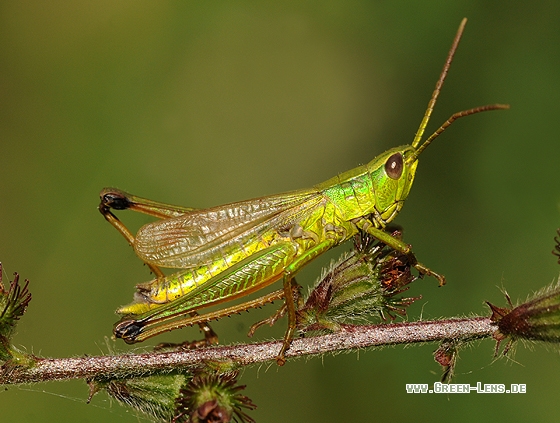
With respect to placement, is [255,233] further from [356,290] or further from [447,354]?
[447,354]

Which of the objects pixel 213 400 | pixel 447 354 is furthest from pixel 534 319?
pixel 213 400

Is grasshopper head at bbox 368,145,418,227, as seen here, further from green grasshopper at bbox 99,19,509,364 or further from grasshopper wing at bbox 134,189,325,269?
grasshopper wing at bbox 134,189,325,269

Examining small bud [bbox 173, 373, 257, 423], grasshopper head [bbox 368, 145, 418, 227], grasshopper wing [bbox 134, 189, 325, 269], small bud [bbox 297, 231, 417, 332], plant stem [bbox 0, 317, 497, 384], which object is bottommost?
small bud [bbox 173, 373, 257, 423]

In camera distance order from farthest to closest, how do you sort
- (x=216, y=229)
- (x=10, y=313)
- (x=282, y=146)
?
(x=282, y=146)
(x=216, y=229)
(x=10, y=313)

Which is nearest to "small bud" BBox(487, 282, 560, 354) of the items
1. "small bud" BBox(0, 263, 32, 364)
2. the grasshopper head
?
the grasshopper head

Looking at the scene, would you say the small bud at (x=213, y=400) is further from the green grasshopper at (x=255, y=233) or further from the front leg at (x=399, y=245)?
the front leg at (x=399, y=245)

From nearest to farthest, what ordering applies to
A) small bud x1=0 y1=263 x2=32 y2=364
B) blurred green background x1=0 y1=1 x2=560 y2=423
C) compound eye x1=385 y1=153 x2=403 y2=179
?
small bud x1=0 y1=263 x2=32 y2=364, compound eye x1=385 y1=153 x2=403 y2=179, blurred green background x1=0 y1=1 x2=560 y2=423

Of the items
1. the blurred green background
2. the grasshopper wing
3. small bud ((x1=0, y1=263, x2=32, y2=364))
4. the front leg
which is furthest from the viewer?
the blurred green background
